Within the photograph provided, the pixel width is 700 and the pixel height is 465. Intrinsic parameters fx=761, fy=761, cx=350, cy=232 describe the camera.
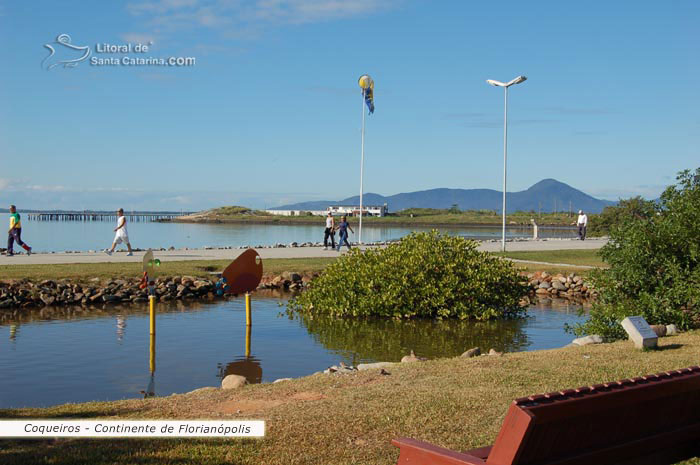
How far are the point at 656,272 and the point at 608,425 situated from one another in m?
10.2

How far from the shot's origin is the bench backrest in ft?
11.5

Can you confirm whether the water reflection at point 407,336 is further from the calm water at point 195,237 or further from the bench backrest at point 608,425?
the calm water at point 195,237

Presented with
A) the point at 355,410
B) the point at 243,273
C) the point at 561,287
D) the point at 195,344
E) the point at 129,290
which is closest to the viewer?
the point at 355,410

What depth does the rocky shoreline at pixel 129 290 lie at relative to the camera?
19.4 m

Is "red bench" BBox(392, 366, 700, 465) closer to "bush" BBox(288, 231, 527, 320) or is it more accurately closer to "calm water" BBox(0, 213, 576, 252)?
"bush" BBox(288, 231, 527, 320)

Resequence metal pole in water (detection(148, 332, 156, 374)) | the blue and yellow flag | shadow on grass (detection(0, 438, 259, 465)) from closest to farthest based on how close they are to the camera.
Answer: shadow on grass (detection(0, 438, 259, 465)) < metal pole in water (detection(148, 332, 156, 374)) < the blue and yellow flag

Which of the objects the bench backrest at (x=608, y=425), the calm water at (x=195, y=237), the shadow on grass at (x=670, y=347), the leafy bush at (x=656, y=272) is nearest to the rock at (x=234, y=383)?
the bench backrest at (x=608, y=425)

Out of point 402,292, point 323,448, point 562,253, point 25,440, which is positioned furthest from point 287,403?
point 562,253

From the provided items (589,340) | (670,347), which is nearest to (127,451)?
(670,347)

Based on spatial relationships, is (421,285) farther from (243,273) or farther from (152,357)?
(152,357)

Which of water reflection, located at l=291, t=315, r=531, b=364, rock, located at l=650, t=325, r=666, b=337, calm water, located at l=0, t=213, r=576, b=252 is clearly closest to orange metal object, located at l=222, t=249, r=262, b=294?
water reflection, located at l=291, t=315, r=531, b=364

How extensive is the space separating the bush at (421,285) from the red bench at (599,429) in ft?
43.4

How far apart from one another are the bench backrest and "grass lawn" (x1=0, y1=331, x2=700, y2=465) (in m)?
2.12

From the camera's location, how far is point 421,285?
17.9 meters
